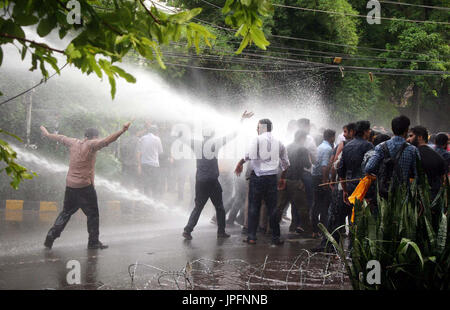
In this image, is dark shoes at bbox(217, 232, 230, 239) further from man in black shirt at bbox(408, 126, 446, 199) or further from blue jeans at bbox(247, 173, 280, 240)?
man in black shirt at bbox(408, 126, 446, 199)

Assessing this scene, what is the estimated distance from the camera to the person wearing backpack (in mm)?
6086

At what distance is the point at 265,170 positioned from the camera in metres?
8.58

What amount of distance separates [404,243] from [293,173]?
589 centimetres

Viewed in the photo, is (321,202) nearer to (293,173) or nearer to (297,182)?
(297,182)

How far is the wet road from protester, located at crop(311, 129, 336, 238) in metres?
0.46

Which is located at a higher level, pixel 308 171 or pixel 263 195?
pixel 308 171

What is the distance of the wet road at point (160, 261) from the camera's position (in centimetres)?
Answer: 596

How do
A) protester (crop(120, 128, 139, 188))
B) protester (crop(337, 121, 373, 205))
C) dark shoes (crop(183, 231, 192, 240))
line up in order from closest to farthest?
protester (crop(337, 121, 373, 205)) < dark shoes (crop(183, 231, 192, 240)) < protester (crop(120, 128, 139, 188))

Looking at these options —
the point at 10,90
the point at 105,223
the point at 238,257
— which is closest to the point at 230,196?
the point at 105,223

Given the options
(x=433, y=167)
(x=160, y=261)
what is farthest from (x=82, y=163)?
(x=433, y=167)

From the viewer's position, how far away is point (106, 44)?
296cm

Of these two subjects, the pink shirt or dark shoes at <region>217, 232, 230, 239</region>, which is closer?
the pink shirt

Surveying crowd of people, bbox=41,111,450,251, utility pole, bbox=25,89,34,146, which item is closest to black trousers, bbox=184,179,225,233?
crowd of people, bbox=41,111,450,251

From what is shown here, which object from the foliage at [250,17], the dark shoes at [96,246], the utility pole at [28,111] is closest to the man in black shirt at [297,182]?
the dark shoes at [96,246]
